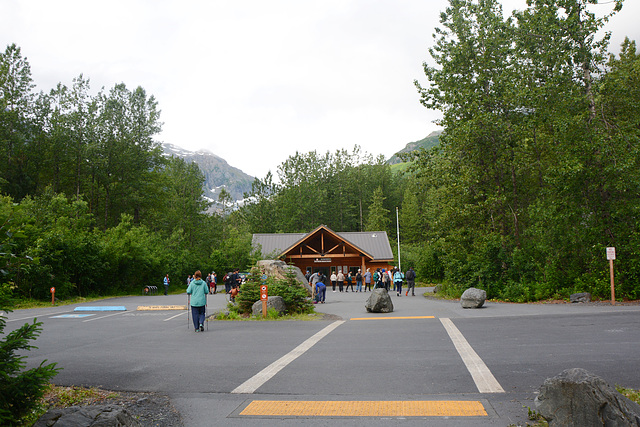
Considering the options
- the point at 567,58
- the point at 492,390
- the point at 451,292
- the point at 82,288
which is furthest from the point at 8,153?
the point at 492,390

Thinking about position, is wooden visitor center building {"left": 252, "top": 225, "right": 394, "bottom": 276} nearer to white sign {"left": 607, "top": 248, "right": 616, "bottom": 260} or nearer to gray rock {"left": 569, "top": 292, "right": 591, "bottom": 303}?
gray rock {"left": 569, "top": 292, "right": 591, "bottom": 303}

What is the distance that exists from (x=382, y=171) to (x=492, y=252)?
59464 millimetres

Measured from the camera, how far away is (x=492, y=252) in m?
24.4

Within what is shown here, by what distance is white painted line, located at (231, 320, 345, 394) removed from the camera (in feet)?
21.3

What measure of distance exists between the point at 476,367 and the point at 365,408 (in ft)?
8.96

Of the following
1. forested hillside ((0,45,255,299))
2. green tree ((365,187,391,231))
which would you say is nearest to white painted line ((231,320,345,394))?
forested hillside ((0,45,255,299))

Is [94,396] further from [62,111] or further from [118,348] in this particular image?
[62,111]

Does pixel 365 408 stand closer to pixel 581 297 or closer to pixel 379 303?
pixel 379 303

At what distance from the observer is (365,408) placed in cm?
543

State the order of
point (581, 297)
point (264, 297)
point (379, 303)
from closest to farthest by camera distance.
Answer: point (264, 297) → point (379, 303) → point (581, 297)

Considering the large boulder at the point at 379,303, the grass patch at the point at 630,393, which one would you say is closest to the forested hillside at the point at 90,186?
the large boulder at the point at 379,303

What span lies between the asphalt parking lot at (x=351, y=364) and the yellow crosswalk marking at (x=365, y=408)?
13 mm

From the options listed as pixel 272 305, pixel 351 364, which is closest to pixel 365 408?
pixel 351 364

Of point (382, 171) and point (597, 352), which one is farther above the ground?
point (382, 171)
